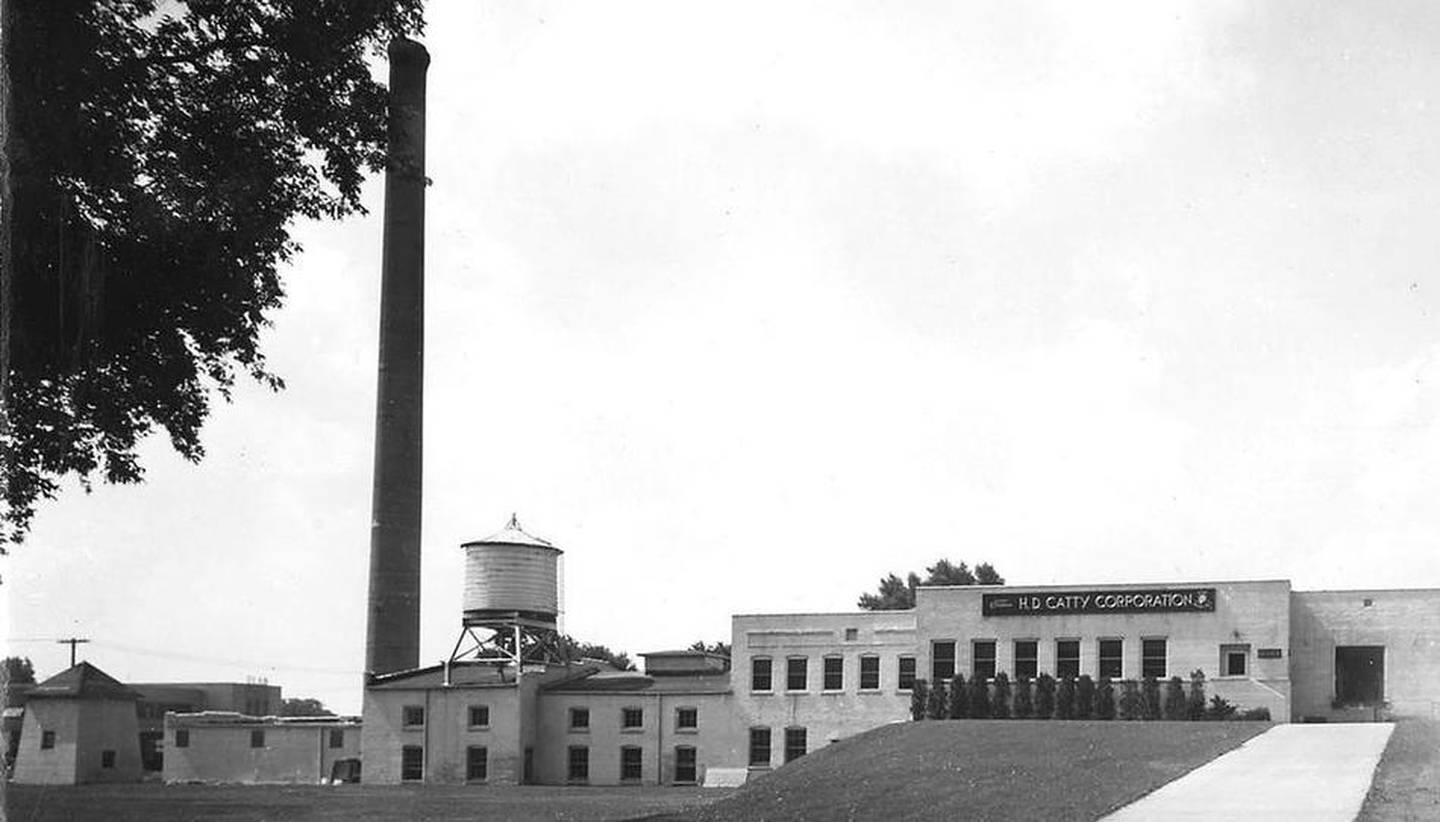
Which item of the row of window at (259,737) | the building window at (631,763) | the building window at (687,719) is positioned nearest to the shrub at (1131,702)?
the building window at (687,719)

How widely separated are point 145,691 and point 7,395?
8365cm

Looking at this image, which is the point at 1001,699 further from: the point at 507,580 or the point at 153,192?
the point at 153,192

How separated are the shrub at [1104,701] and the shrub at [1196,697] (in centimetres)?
231

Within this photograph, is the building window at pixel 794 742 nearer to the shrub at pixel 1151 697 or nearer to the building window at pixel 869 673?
the building window at pixel 869 673

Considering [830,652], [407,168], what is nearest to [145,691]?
[830,652]

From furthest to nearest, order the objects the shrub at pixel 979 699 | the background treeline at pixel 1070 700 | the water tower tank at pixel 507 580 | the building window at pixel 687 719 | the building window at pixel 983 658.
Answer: the water tower tank at pixel 507 580, the building window at pixel 687 719, the building window at pixel 983 658, the shrub at pixel 979 699, the background treeline at pixel 1070 700

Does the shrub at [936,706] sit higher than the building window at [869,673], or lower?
lower

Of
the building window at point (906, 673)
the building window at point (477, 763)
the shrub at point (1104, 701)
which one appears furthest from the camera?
the building window at point (477, 763)

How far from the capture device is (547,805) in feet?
132

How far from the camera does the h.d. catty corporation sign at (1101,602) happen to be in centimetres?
4822

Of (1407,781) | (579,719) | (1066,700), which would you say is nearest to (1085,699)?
(1066,700)

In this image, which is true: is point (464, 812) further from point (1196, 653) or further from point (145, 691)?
point (145, 691)

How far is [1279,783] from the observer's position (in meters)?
26.9

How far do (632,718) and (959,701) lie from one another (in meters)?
13.6
